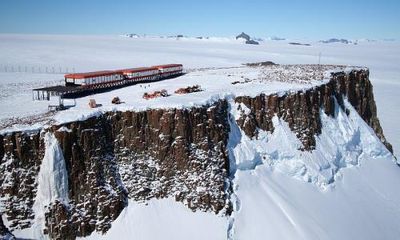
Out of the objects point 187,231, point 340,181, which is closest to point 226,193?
point 187,231

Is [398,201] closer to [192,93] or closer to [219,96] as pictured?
[219,96]

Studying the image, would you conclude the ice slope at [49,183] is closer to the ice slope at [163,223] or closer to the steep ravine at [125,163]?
the steep ravine at [125,163]

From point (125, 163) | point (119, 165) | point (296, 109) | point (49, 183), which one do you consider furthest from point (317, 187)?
point (49, 183)

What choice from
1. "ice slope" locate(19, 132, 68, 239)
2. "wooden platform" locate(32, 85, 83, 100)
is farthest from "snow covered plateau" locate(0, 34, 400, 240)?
"wooden platform" locate(32, 85, 83, 100)

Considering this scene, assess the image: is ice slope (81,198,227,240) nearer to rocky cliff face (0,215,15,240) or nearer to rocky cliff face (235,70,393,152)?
rocky cliff face (0,215,15,240)

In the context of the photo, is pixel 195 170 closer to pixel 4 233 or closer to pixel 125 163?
pixel 125 163

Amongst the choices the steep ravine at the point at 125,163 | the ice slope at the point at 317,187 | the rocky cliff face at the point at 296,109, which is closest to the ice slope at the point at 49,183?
the steep ravine at the point at 125,163
